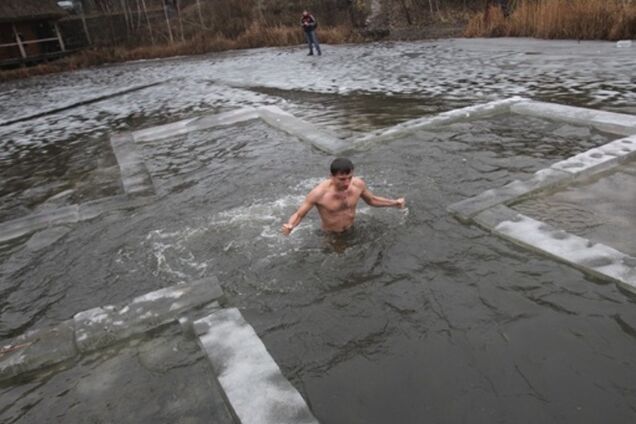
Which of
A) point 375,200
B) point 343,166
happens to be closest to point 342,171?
point 343,166

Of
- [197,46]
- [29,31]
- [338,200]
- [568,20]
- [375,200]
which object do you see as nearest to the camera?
[338,200]

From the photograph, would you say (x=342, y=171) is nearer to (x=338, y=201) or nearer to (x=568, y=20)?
(x=338, y=201)

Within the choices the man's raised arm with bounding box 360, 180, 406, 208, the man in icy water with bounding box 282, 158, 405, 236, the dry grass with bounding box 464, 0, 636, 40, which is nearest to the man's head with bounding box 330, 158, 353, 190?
the man in icy water with bounding box 282, 158, 405, 236

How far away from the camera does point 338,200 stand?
447cm

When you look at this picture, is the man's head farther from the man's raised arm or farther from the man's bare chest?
the man's raised arm

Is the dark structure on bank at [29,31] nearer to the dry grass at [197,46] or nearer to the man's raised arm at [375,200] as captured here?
the dry grass at [197,46]

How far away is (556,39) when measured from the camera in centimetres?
1417

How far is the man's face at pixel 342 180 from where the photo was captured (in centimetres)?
424

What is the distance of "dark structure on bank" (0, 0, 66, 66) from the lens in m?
24.4

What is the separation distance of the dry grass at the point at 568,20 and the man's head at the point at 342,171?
12224mm

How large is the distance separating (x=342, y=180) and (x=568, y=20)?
1276cm

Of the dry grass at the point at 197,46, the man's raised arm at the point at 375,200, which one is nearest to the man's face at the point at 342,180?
the man's raised arm at the point at 375,200

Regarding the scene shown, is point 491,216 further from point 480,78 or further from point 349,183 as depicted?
point 480,78

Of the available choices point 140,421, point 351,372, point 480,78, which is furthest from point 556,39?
point 140,421
